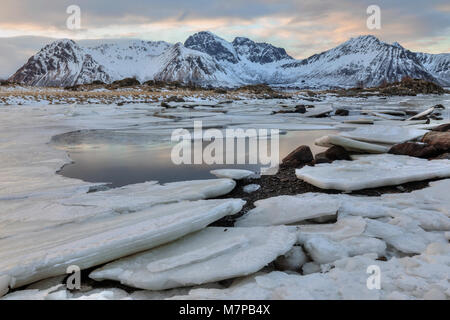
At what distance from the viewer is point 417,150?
5.94 meters

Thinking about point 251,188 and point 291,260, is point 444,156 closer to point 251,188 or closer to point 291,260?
point 251,188

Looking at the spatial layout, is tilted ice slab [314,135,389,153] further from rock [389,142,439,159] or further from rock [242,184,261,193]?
rock [242,184,261,193]

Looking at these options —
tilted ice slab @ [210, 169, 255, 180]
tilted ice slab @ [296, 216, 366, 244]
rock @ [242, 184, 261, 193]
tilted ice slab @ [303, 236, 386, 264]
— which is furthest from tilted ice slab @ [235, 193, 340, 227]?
tilted ice slab @ [210, 169, 255, 180]

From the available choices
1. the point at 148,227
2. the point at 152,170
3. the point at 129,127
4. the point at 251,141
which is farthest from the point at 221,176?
the point at 129,127

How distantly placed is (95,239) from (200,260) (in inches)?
36.8

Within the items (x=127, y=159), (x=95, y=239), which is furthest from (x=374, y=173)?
(x=127, y=159)

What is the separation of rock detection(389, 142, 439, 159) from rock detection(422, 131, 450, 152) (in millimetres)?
199

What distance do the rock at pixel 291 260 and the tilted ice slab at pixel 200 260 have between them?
112 mm

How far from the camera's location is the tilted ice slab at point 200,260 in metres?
2.17

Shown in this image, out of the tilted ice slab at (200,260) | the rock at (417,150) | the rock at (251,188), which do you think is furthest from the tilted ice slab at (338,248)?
the rock at (417,150)

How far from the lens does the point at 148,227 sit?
2688 millimetres

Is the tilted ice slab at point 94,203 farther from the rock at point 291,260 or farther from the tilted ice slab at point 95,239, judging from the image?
the rock at point 291,260
